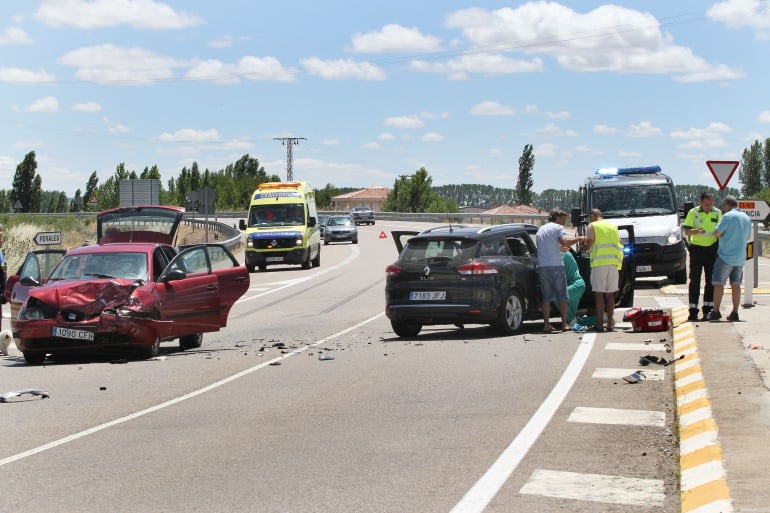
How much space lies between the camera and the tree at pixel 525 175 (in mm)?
145250

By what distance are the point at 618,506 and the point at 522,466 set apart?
114cm

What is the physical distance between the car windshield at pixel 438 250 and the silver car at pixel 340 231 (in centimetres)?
4309

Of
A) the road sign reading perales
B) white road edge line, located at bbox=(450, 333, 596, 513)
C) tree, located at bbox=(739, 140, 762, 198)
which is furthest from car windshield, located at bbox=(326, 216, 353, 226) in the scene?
tree, located at bbox=(739, 140, 762, 198)

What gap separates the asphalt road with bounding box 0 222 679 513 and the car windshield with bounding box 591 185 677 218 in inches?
425

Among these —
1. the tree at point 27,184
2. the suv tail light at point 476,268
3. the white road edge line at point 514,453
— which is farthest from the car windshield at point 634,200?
the tree at point 27,184

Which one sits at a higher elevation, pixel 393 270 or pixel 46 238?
pixel 46 238

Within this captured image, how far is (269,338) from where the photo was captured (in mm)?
17281

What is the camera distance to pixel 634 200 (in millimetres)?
26359

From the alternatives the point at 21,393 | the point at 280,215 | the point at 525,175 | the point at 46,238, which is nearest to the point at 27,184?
the point at 525,175

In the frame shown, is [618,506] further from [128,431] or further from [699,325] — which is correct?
[699,325]

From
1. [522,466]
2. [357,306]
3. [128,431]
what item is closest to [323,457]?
[522,466]

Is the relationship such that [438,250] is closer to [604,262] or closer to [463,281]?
[463,281]

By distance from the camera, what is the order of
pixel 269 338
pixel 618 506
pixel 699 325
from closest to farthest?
pixel 618 506
pixel 699 325
pixel 269 338

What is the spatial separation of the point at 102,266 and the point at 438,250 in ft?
15.3
